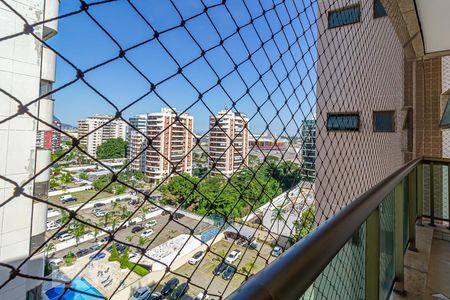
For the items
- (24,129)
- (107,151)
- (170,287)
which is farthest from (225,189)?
(24,129)

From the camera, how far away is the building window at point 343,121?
4082 millimetres

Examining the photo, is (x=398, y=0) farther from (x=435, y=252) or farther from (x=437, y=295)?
(x=437, y=295)

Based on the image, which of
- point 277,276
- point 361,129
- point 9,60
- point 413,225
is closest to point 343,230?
point 277,276

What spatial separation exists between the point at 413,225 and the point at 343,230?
4.91 ft

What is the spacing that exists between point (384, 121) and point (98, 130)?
15.5ft

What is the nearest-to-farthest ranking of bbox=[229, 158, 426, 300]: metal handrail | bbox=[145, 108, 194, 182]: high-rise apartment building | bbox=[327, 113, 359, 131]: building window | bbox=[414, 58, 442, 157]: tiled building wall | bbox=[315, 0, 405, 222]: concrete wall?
bbox=[229, 158, 426, 300]: metal handrail, bbox=[145, 108, 194, 182]: high-rise apartment building, bbox=[315, 0, 405, 222]: concrete wall, bbox=[414, 58, 442, 157]: tiled building wall, bbox=[327, 113, 359, 131]: building window

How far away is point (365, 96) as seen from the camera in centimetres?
366

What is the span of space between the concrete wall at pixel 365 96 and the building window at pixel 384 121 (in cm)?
10

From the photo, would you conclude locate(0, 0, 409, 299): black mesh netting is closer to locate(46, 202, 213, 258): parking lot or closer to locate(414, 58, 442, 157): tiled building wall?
locate(46, 202, 213, 258): parking lot

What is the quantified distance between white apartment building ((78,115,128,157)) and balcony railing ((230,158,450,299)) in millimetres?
326

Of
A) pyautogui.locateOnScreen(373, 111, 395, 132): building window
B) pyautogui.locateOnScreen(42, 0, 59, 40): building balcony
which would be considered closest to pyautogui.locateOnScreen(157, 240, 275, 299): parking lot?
pyautogui.locateOnScreen(42, 0, 59, 40): building balcony

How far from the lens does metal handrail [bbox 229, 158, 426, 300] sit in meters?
0.19

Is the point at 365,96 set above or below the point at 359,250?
above

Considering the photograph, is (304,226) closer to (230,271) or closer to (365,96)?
(230,271)
